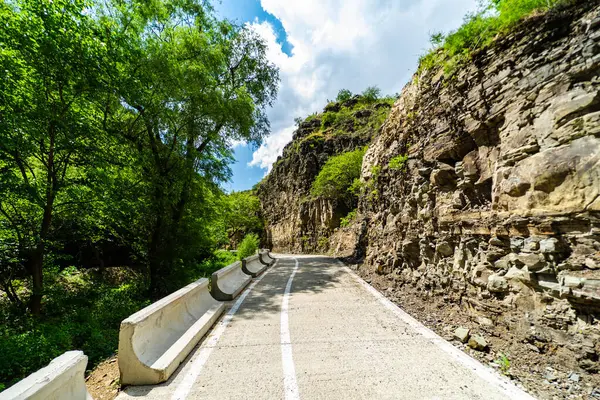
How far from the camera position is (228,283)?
7.57 meters

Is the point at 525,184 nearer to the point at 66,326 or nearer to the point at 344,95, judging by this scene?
the point at 66,326

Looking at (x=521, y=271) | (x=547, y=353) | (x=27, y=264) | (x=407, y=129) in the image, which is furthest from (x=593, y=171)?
(x=27, y=264)

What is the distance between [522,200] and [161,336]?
5859mm

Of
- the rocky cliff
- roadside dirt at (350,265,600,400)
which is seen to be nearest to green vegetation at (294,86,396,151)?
the rocky cliff

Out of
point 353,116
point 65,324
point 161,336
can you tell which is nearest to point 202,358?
point 161,336

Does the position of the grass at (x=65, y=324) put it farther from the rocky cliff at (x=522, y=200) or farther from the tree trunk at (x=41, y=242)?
the rocky cliff at (x=522, y=200)

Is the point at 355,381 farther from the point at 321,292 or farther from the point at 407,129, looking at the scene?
the point at 407,129

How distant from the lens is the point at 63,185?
246 inches

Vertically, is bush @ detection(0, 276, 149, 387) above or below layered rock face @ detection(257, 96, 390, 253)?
below

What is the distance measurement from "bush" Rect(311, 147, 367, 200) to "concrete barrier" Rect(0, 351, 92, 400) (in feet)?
→ 69.7

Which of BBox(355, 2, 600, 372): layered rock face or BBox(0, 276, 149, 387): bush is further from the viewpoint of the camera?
BBox(0, 276, 149, 387): bush

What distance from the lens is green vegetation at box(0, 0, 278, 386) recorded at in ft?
17.2

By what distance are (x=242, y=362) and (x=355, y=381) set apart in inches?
60.6

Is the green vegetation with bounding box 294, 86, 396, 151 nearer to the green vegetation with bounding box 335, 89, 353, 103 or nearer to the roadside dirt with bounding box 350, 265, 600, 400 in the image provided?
the green vegetation with bounding box 335, 89, 353, 103
